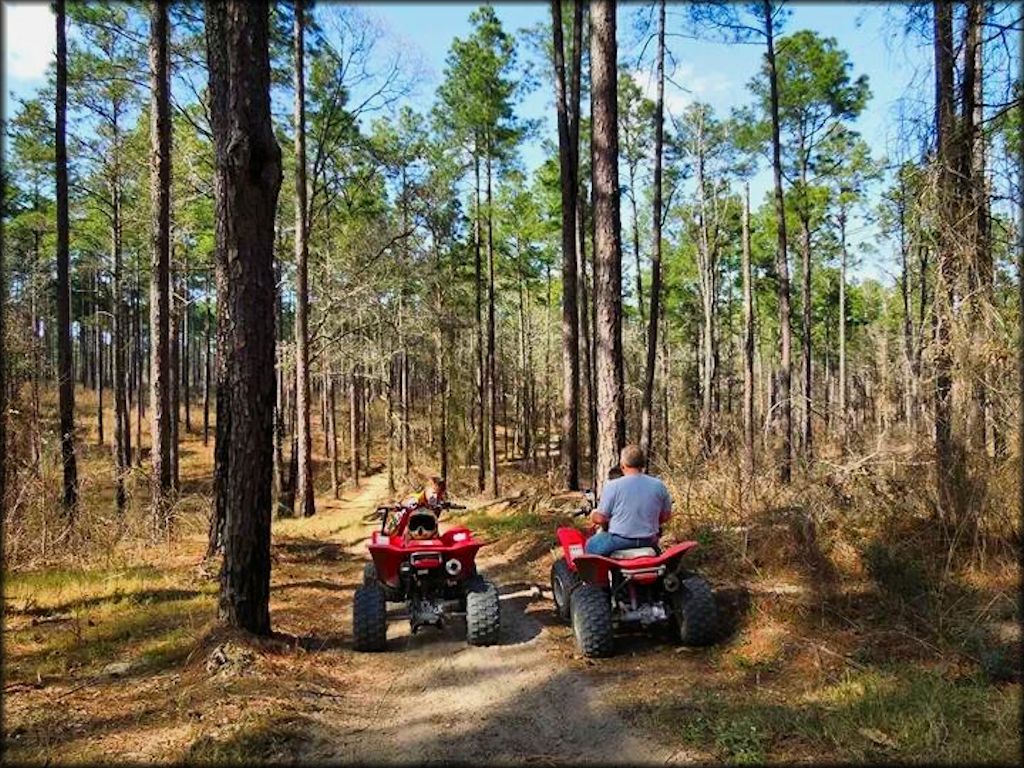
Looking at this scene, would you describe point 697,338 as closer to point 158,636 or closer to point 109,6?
point 109,6

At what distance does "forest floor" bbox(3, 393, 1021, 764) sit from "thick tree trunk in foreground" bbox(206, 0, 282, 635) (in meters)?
0.58

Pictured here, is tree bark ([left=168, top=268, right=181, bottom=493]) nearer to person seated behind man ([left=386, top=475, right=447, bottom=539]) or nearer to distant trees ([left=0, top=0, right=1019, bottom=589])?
distant trees ([left=0, top=0, right=1019, bottom=589])

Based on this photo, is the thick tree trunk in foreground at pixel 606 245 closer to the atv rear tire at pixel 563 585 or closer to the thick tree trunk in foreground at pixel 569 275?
the atv rear tire at pixel 563 585

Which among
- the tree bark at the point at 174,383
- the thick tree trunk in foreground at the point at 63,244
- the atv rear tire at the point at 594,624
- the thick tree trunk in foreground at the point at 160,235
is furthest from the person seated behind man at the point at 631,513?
the thick tree trunk in foreground at the point at 63,244

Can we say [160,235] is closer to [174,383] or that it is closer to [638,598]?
[638,598]

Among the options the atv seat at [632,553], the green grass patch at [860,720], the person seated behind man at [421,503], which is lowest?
the green grass patch at [860,720]

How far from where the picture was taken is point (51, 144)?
17.1 metres

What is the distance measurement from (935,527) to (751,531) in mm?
1749

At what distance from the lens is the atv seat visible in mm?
6027

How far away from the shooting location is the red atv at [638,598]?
5746 millimetres

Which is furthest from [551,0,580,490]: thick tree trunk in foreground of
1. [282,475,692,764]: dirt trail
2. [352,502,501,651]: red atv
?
[352,502,501,651]: red atv

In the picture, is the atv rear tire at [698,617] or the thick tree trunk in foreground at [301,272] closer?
the atv rear tire at [698,617]

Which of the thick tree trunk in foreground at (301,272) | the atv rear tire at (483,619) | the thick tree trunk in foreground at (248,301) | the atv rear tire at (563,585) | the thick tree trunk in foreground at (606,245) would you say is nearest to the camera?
the thick tree trunk in foreground at (248,301)

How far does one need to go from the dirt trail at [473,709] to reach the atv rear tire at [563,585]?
0.59 ft
